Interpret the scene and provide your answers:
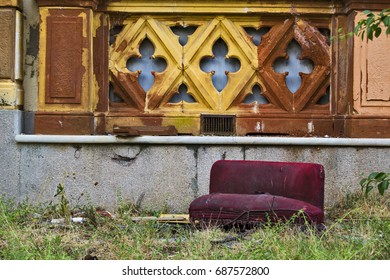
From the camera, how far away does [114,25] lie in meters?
9.14

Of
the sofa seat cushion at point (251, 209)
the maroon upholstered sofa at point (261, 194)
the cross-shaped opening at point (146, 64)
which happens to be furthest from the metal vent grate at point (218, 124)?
the sofa seat cushion at point (251, 209)

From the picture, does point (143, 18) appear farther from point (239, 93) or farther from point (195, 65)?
point (239, 93)

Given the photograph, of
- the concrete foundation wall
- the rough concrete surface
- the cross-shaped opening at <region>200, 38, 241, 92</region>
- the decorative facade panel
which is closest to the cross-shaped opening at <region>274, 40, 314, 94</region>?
the decorative facade panel

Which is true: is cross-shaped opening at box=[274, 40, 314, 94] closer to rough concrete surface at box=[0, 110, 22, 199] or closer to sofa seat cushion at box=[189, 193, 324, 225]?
sofa seat cushion at box=[189, 193, 324, 225]

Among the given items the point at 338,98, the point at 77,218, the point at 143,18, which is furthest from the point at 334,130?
the point at 77,218

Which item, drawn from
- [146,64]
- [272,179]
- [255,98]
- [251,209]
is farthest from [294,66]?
[251,209]

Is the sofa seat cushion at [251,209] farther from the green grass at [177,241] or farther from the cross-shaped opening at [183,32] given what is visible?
the cross-shaped opening at [183,32]

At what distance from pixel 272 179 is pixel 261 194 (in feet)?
0.91

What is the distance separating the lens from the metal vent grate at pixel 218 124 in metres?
8.95

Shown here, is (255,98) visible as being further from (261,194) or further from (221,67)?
(261,194)

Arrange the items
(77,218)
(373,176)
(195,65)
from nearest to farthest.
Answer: (373,176), (77,218), (195,65)

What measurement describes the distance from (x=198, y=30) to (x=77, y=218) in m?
2.90

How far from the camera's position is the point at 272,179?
7.30 m

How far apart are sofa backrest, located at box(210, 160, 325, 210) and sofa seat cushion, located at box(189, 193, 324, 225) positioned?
23 centimetres
